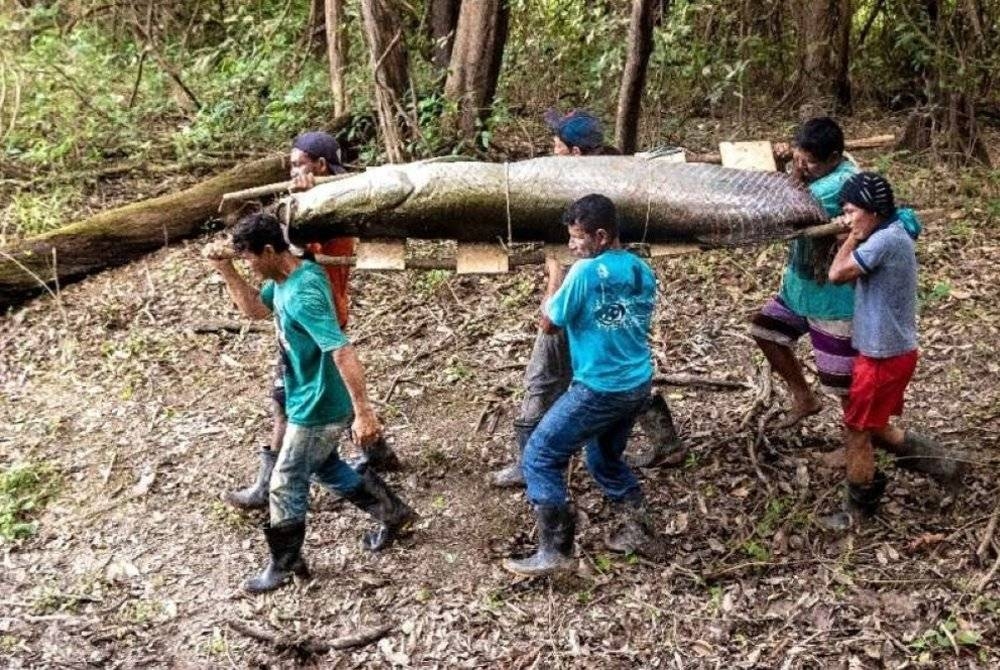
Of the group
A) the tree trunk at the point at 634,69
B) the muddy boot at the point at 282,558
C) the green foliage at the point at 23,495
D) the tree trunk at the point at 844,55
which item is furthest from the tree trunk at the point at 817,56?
the green foliage at the point at 23,495

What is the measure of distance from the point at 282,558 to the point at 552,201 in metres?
2.06

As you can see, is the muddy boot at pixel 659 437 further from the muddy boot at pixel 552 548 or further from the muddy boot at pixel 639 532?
the muddy boot at pixel 552 548

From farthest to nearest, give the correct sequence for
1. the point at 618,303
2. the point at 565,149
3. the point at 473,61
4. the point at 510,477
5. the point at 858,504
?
the point at 473,61 < the point at 510,477 < the point at 565,149 < the point at 858,504 < the point at 618,303

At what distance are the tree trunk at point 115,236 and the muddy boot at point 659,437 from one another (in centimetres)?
439

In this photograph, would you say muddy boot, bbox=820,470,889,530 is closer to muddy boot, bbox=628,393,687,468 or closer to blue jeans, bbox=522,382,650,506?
muddy boot, bbox=628,393,687,468

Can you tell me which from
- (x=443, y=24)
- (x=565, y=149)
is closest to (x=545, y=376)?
(x=565, y=149)

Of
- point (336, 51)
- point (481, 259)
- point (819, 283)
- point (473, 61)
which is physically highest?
point (336, 51)

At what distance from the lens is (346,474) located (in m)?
4.43

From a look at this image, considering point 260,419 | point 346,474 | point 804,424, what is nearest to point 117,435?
point 260,419

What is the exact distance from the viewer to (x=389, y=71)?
7789 mm

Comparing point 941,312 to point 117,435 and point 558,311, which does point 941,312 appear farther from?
point 117,435

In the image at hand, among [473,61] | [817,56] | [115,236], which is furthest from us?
[817,56]

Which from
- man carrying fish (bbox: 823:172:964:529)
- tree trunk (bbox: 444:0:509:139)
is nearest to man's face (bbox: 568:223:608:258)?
man carrying fish (bbox: 823:172:964:529)

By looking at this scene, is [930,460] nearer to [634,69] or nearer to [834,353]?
[834,353]
